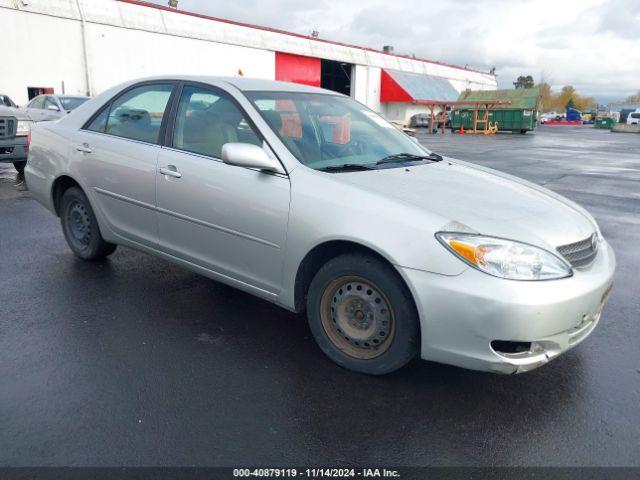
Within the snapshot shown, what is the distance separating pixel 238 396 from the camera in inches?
110

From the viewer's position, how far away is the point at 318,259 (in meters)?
3.13

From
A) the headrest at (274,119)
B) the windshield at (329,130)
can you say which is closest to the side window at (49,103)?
the windshield at (329,130)

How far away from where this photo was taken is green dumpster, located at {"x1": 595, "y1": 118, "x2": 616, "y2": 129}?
48.9m

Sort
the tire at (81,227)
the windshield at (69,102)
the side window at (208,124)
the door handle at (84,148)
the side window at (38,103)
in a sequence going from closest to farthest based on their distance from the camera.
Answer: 1. the side window at (208,124)
2. the door handle at (84,148)
3. the tire at (81,227)
4. the windshield at (69,102)
5. the side window at (38,103)

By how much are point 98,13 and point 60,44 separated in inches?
96.5

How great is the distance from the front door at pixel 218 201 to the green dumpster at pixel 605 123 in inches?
2102

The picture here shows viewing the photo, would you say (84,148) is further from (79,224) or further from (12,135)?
(12,135)

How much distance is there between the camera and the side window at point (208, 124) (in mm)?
3535

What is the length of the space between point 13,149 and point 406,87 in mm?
36238

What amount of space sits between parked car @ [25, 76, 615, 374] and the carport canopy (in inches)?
1510

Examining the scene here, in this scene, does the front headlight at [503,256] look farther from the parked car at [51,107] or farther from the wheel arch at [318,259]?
the parked car at [51,107]

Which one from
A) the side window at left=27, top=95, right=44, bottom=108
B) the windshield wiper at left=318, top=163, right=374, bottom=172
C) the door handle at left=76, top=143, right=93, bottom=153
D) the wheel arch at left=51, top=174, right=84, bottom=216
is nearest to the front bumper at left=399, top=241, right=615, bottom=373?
the windshield wiper at left=318, top=163, right=374, bottom=172

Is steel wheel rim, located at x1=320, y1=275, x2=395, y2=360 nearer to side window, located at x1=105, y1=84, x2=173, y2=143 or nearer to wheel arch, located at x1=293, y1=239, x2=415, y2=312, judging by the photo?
wheel arch, located at x1=293, y1=239, x2=415, y2=312

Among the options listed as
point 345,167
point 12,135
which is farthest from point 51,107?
point 345,167
